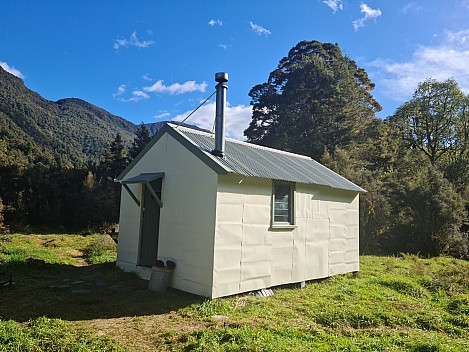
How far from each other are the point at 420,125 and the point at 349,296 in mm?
24580

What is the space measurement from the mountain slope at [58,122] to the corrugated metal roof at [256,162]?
23.3 meters

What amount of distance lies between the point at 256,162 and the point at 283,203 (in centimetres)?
132

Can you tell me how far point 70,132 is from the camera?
38.8 m

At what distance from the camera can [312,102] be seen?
28953 mm

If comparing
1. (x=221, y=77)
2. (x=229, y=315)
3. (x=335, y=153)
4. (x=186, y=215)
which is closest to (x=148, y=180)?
(x=186, y=215)

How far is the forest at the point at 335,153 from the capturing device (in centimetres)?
1812

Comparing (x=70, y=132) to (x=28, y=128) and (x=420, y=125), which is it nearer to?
(x=28, y=128)

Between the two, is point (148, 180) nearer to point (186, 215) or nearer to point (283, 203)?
point (186, 215)

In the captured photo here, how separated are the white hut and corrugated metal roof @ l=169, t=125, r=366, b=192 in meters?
0.05

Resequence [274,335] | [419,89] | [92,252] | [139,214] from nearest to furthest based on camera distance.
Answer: [274,335], [139,214], [92,252], [419,89]

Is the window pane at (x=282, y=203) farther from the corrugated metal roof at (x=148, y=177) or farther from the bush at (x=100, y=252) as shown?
the bush at (x=100, y=252)

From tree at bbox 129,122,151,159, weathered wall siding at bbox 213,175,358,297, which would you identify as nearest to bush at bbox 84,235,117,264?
weathered wall siding at bbox 213,175,358,297

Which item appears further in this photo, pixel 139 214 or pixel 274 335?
pixel 139 214

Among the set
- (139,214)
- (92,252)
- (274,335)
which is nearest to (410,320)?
(274,335)
